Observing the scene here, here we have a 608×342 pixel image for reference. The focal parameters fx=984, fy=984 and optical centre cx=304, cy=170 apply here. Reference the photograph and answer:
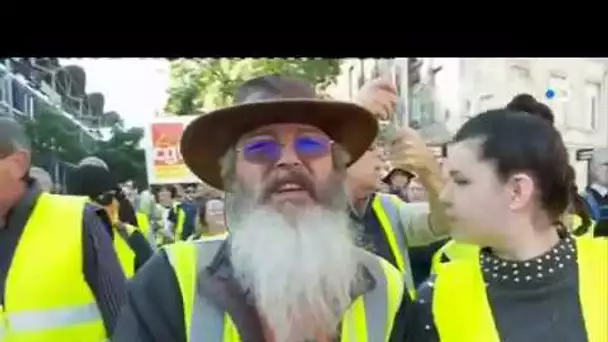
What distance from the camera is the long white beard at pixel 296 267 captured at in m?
1.10

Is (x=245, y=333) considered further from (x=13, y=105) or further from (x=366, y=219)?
(x=13, y=105)

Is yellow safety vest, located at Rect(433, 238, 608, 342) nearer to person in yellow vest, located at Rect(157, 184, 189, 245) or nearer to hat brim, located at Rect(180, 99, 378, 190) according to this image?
hat brim, located at Rect(180, 99, 378, 190)

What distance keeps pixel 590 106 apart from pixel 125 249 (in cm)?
93

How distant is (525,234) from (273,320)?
0.31 m

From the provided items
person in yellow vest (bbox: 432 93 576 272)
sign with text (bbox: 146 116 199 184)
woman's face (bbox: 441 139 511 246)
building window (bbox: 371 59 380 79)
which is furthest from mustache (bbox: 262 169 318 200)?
building window (bbox: 371 59 380 79)

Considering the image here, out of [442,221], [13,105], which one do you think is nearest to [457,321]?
[442,221]

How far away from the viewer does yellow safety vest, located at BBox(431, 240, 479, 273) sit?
130cm

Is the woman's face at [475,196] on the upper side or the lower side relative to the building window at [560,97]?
lower

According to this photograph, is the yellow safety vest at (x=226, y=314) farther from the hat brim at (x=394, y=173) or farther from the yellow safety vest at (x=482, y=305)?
the hat brim at (x=394, y=173)

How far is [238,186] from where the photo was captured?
1.18 metres

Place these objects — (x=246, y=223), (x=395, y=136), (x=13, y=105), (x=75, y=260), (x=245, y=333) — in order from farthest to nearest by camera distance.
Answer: (x=13, y=105), (x=395, y=136), (x=75, y=260), (x=246, y=223), (x=245, y=333)

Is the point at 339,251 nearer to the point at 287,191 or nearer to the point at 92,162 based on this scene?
the point at 287,191

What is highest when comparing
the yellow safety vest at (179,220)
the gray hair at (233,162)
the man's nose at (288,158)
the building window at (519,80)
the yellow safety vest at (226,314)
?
the building window at (519,80)

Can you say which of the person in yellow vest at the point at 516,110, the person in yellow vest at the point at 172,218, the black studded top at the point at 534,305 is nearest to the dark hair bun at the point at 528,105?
the person in yellow vest at the point at 516,110
